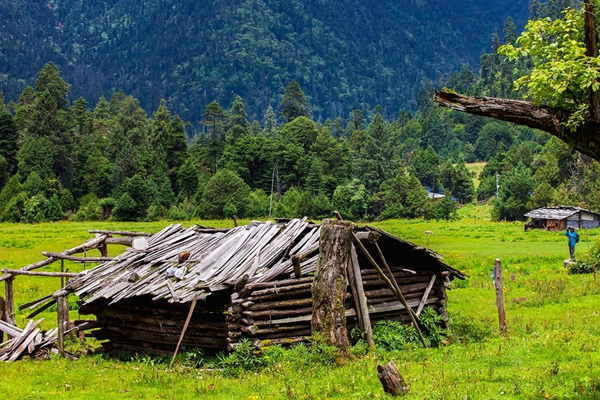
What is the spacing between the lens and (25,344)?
66.3ft

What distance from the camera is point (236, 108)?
460 ft

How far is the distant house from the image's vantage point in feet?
237

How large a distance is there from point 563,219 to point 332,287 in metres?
62.2

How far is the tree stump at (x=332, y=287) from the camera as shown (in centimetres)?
1617

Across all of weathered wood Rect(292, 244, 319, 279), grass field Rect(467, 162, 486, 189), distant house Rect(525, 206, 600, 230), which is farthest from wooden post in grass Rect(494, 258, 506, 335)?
grass field Rect(467, 162, 486, 189)

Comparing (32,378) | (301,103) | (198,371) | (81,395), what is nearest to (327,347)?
(198,371)

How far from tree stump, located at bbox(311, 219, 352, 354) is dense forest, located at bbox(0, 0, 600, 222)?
75.8 meters

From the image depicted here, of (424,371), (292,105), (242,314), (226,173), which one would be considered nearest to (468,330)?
(424,371)

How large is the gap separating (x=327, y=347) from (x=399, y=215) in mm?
90260

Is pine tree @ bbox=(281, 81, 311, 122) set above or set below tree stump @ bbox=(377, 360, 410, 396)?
above

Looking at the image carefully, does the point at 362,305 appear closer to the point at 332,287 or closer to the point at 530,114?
the point at 332,287

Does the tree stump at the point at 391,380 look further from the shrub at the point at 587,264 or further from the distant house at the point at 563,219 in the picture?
the distant house at the point at 563,219

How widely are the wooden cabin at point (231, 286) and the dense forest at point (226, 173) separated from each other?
7003cm

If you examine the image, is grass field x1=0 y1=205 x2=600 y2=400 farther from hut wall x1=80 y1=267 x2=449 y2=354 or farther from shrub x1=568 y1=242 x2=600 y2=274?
shrub x1=568 y1=242 x2=600 y2=274
